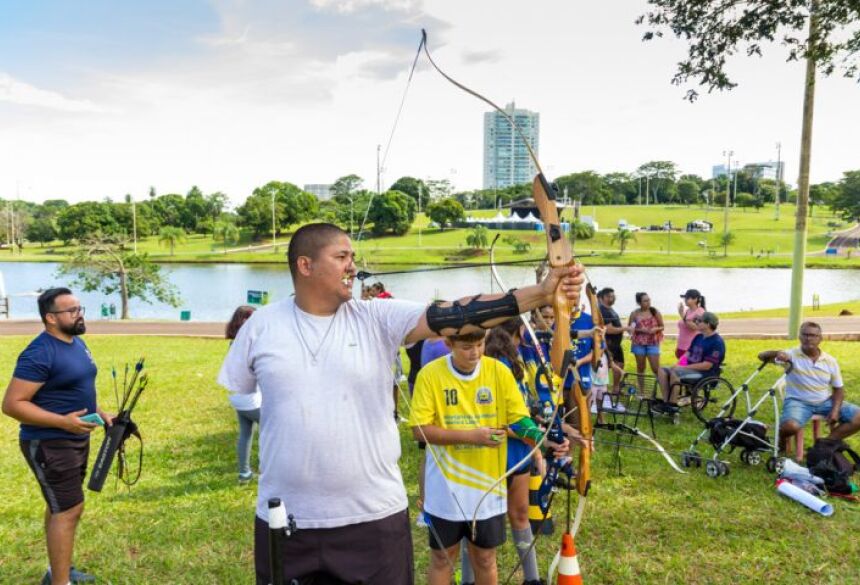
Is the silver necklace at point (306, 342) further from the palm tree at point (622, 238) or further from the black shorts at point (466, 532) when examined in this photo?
the palm tree at point (622, 238)

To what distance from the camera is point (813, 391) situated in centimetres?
616

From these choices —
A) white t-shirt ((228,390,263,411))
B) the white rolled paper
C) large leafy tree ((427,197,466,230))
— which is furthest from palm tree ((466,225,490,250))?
white t-shirt ((228,390,263,411))

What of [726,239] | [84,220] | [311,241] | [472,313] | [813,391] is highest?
[84,220]

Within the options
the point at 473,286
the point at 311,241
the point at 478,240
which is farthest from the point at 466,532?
the point at 478,240

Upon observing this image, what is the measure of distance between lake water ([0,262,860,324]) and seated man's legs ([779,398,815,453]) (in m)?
20.6

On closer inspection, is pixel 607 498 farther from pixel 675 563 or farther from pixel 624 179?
pixel 624 179

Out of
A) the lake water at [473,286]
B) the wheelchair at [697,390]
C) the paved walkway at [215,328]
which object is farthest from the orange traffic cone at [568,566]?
the lake water at [473,286]

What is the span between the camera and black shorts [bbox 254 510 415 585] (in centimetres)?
212

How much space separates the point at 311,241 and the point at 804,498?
5019 millimetres

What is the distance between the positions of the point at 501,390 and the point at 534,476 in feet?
3.39

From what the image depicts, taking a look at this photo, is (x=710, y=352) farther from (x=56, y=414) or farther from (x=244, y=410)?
(x=56, y=414)

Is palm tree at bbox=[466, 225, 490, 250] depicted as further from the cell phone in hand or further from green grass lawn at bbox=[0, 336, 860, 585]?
the cell phone in hand

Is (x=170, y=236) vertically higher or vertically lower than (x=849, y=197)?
lower

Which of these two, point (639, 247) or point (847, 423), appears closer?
point (847, 423)
